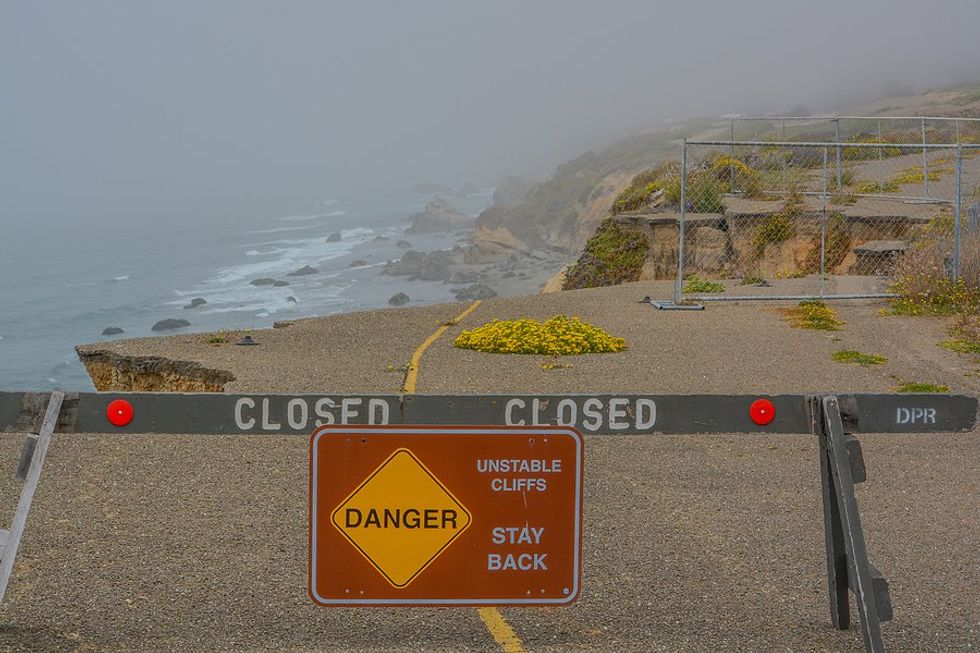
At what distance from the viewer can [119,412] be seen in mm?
5145

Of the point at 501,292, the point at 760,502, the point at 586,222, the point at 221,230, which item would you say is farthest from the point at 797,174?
the point at 221,230

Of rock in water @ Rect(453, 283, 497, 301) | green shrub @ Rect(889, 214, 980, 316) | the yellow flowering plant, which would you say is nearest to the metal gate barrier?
the yellow flowering plant

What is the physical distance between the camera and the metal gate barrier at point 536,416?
505 cm

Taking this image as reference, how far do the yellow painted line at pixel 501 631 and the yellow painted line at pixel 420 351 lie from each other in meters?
5.15

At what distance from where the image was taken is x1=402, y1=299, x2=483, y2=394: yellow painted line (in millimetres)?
12206

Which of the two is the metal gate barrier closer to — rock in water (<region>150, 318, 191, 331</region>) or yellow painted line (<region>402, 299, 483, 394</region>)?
yellow painted line (<region>402, 299, 483, 394</region>)

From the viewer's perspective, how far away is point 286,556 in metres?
6.80

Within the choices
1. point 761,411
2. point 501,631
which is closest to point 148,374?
point 501,631

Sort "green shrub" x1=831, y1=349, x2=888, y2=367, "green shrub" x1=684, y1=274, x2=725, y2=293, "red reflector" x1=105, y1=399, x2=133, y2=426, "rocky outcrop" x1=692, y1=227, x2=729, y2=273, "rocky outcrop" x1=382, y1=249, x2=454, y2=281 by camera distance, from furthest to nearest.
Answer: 1. "rocky outcrop" x1=382, y1=249, x2=454, y2=281
2. "rocky outcrop" x1=692, y1=227, x2=729, y2=273
3. "green shrub" x1=684, y1=274, x2=725, y2=293
4. "green shrub" x1=831, y1=349, x2=888, y2=367
5. "red reflector" x1=105, y1=399, x2=133, y2=426

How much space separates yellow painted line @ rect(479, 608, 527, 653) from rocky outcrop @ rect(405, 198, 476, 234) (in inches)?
4088

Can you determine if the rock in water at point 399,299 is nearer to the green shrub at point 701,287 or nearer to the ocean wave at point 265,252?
the green shrub at point 701,287

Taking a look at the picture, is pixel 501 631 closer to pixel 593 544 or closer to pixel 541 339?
pixel 593 544

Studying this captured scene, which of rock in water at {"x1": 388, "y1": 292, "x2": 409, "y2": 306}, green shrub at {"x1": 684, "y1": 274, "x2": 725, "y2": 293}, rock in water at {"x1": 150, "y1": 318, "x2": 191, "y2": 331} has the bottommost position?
rock in water at {"x1": 150, "y1": 318, "x2": 191, "y2": 331}

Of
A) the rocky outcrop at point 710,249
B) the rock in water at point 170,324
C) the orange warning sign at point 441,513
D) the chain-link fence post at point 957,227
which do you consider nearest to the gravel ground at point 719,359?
the chain-link fence post at point 957,227
